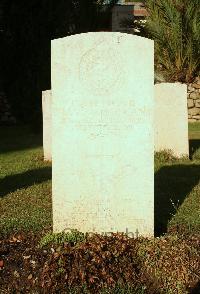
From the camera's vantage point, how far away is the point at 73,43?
4641 mm

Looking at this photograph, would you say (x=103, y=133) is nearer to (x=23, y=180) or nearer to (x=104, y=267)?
(x=104, y=267)

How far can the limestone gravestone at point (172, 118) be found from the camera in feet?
30.4

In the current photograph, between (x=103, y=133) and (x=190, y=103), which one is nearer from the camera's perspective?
(x=103, y=133)

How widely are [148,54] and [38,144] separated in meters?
7.78

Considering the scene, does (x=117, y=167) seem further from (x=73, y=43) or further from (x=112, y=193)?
(x=73, y=43)

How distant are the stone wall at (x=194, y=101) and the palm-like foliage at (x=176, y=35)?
0.40 meters

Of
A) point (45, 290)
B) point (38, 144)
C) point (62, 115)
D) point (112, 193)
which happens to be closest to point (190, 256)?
point (112, 193)

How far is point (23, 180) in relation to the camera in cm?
778

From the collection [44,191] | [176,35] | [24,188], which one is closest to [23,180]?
[24,188]

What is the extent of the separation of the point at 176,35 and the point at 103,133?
12696 millimetres

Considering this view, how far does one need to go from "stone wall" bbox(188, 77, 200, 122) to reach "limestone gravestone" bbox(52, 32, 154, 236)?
13.2m

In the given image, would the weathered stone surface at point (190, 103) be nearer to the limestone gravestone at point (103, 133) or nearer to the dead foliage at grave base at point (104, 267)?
the limestone gravestone at point (103, 133)

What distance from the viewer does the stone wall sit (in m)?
17.6

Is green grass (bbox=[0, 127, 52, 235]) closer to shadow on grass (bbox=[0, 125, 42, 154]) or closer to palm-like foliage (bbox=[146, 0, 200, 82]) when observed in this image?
shadow on grass (bbox=[0, 125, 42, 154])
